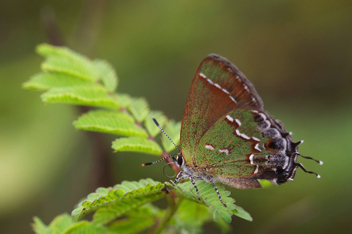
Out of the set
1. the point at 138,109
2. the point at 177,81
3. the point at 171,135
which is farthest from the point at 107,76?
the point at 177,81

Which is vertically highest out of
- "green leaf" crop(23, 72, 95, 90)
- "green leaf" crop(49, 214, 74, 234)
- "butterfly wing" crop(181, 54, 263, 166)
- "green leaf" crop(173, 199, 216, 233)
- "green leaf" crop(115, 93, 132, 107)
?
"green leaf" crop(23, 72, 95, 90)

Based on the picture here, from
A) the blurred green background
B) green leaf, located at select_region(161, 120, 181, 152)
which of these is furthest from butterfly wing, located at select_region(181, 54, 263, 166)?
the blurred green background

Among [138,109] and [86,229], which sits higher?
[138,109]

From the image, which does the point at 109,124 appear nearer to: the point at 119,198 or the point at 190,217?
the point at 119,198

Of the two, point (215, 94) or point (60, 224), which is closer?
point (60, 224)

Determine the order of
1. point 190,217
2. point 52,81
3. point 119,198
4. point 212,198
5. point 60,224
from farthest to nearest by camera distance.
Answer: point 52,81
point 190,217
point 60,224
point 212,198
point 119,198

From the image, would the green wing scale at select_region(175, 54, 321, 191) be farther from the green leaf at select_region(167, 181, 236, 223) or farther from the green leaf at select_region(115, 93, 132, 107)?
the green leaf at select_region(115, 93, 132, 107)

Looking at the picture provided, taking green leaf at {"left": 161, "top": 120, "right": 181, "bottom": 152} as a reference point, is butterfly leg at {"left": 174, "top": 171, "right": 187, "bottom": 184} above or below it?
below

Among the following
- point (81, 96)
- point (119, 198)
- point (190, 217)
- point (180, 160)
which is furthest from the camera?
point (180, 160)

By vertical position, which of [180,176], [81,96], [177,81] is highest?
[177,81]
